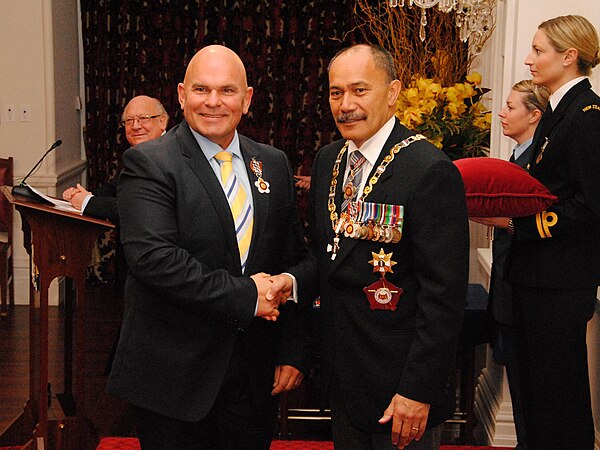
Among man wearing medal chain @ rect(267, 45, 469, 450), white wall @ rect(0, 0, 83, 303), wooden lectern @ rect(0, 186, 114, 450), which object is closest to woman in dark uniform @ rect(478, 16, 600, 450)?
man wearing medal chain @ rect(267, 45, 469, 450)

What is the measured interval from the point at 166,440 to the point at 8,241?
3.93 meters

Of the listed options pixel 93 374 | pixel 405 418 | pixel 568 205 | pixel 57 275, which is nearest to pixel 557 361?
pixel 568 205

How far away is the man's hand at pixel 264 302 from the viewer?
6.79 feet

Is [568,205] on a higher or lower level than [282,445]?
higher

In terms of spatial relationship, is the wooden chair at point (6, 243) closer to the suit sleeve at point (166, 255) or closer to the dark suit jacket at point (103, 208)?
the dark suit jacket at point (103, 208)

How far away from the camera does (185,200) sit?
2.07 meters

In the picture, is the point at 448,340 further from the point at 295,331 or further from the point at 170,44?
the point at 170,44

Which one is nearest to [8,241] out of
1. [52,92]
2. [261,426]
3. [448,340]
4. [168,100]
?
[52,92]

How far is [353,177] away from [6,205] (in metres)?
4.09

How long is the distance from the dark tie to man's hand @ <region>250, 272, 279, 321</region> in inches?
10.1

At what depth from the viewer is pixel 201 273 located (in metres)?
2.00

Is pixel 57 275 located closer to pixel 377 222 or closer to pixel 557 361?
pixel 377 222

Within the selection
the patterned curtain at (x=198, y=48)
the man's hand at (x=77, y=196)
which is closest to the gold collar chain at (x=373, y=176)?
the man's hand at (x=77, y=196)

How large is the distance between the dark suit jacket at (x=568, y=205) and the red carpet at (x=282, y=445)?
96 cm
